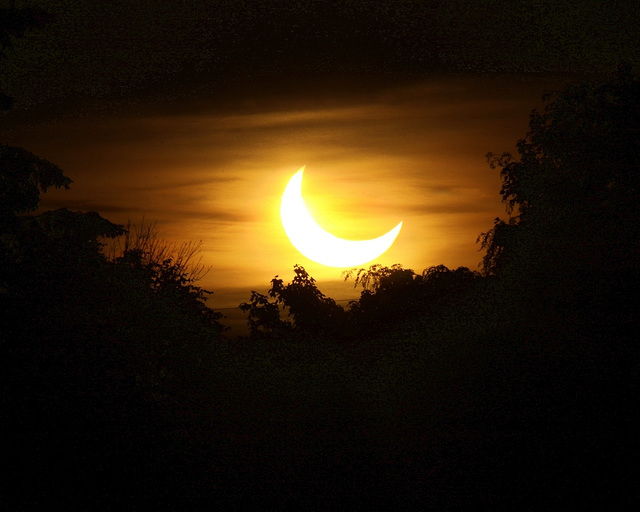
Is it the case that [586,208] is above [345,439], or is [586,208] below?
above

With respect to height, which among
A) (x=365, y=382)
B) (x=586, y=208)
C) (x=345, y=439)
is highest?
(x=586, y=208)

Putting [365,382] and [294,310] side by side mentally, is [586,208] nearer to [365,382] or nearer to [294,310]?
[365,382]

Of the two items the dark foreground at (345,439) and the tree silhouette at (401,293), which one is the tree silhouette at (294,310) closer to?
the tree silhouette at (401,293)

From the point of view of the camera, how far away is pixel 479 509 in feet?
35.2

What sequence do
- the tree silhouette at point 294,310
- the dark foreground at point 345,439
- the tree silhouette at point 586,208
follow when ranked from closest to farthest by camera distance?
the dark foreground at point 345,439, the tree silhouette at point 586,208, the tree silhouette at point 294,310

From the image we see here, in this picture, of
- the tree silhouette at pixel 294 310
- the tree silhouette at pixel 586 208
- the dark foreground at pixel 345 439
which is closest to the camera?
the dark foreground at pixel 345 439

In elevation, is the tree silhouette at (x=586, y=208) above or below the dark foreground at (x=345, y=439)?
above

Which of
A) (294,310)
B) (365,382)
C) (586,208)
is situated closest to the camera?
(586,208)

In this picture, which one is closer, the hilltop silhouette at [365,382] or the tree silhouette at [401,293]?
the hilltop silhouette at [365,382]

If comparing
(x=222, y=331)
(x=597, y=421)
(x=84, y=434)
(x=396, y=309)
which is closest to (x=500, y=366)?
(x=597, y=421)

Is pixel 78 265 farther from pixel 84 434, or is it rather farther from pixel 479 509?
pixel 479 509

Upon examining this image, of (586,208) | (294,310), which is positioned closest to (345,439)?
(586,208)

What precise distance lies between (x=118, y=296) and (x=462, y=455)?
305 inches

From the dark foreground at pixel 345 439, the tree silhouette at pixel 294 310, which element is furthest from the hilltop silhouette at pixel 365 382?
the tree silhouette at pixel 294 310
